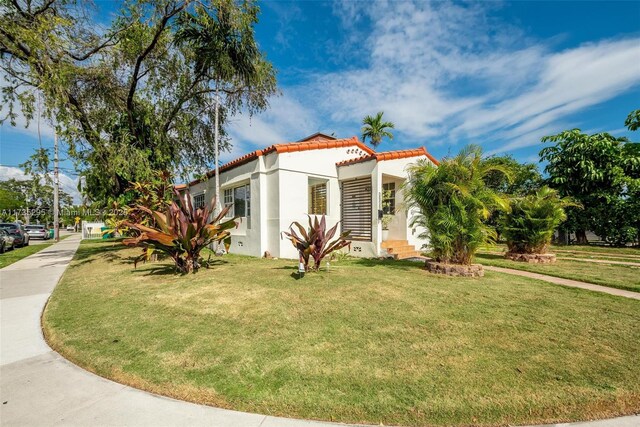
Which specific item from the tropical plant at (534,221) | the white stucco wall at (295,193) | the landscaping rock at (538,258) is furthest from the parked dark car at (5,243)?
the landscaping rock at (538,258)

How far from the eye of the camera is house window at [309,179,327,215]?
1154 centimetres

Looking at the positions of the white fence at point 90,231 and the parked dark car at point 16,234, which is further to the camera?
the white fence at point 90,231

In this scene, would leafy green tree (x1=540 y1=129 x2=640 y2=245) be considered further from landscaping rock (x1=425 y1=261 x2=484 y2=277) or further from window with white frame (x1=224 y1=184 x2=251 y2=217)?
window with white frame (x1=224 y1=184 x2=251 y2=217)

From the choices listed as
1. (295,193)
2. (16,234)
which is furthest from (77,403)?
(16,234)

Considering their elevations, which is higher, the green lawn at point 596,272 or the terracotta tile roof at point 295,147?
the terracotta tile roof at point 295,147

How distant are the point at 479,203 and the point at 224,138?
11298 mm

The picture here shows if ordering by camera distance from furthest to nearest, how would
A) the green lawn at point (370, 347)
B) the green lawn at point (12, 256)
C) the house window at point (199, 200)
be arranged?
the house window at point (199, 200) → the green lawn at point (12, 256) → the green lawn at point (370, 347)

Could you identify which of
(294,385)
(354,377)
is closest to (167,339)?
(294,385)

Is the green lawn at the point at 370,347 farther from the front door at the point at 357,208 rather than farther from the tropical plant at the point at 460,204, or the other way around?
the front door at the point at 357,208

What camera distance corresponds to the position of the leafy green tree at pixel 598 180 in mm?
14070

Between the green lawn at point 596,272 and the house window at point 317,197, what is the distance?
20.2 ft

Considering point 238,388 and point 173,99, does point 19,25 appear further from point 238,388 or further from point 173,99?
point 238,388

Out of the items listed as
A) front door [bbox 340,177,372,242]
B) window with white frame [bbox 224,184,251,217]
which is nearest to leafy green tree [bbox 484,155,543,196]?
front door [bbox 340,177,372,242]

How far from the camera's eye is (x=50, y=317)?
4422 mm
